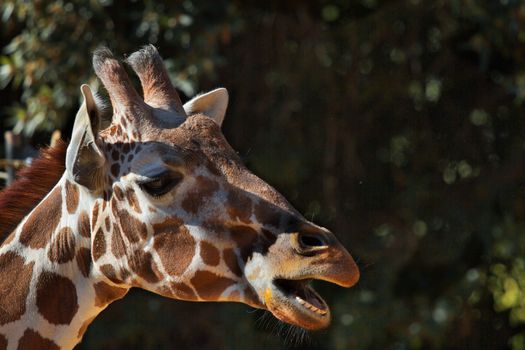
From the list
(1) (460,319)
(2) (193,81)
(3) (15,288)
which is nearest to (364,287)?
(1) (460,319)

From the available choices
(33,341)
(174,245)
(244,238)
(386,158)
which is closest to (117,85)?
(174,245)

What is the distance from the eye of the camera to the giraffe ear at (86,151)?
3.31 m

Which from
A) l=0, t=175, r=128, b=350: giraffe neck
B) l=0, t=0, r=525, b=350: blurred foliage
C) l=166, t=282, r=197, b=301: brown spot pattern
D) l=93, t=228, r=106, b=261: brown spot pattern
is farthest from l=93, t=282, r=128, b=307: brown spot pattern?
l=0, t=0, r=525, b=350: blurred foliage

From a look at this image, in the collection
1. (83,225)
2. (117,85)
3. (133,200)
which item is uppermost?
Result: (117,85)

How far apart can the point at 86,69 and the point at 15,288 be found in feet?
14.5

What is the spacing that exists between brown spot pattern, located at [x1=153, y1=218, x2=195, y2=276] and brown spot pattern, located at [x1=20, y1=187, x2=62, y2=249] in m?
0.40

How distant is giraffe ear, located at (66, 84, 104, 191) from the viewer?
10.9 ft

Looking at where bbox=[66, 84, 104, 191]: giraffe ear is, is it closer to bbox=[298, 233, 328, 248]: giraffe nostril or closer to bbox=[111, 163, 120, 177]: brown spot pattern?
bbox=[111, 163, 120, 177]: brown spot pattern

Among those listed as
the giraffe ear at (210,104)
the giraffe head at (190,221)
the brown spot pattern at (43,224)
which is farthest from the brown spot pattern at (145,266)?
the giraffe ear at (210,104)

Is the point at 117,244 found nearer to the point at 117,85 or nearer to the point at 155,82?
the point at 117,85

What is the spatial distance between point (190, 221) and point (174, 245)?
0.09m

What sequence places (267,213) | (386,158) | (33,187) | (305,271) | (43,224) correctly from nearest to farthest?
(305,271), (267,213), (43,224), (33,187), (386,158)

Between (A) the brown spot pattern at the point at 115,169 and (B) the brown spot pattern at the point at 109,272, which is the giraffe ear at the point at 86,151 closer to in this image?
(A) the brown spot pattern at the point at 115,169

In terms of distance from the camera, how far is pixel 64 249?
3.42m
